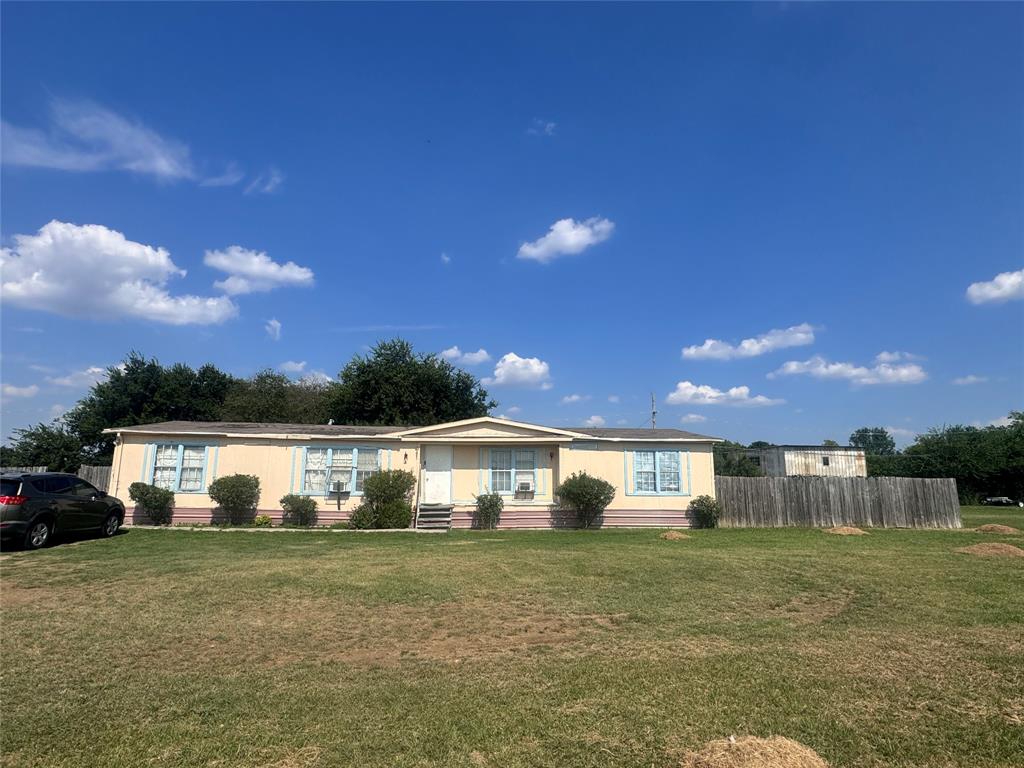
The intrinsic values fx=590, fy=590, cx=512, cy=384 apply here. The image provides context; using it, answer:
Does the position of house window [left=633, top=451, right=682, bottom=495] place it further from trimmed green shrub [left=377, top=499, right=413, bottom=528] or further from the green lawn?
the green lawn

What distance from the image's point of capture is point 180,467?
18.3 metres

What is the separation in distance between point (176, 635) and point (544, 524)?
1378 cm

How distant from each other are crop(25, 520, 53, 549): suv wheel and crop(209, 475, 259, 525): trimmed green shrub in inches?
206

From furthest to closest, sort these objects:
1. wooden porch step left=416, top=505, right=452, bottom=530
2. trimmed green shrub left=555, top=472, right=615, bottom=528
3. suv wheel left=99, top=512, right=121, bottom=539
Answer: trimmed green shrub left=555, top=472, right=615, bottom=528 < wooden porch step left=416, top=505, right=452, bottom=530 < suv wheel left=99, top=512, right=121, bottom=539

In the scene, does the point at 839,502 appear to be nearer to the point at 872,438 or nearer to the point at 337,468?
the point at 337,468

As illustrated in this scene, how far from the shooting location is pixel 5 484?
1165 cm

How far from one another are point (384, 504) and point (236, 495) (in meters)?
4.40

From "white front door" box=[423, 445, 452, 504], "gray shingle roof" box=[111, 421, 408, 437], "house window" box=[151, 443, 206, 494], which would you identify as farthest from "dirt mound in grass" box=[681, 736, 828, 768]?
"house window" box=[151, 443, 206, 494]

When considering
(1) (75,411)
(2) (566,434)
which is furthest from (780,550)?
(1) (75,411)

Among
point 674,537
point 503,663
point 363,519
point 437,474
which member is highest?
point 437,474

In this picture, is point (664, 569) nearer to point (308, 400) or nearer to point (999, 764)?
point (999, 764)

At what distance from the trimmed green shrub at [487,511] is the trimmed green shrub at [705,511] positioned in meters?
6.33

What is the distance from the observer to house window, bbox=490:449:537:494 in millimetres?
19234

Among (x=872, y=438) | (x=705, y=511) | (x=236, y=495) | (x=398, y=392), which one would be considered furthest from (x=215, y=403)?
A: (x=872, y=438)
